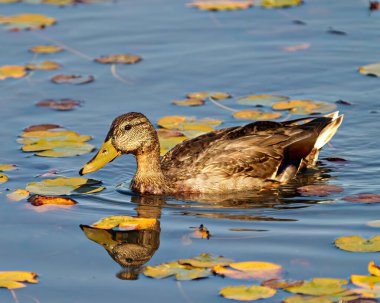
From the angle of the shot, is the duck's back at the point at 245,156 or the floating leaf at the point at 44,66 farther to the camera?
the floating leaf at the point at 44,66

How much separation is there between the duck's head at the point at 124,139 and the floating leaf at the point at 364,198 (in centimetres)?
238

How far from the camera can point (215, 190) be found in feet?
38.2

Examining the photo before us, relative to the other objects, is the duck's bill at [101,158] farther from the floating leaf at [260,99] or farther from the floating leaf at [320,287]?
the floating leaf at [320,287]

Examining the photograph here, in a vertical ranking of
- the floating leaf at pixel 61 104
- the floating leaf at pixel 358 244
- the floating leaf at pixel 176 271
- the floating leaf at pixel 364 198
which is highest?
the floating leaf at pixel 61 104

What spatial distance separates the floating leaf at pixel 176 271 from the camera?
8.79 m

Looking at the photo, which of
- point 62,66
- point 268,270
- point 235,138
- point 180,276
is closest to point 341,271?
point 268,270

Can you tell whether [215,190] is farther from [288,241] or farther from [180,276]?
[180,276]

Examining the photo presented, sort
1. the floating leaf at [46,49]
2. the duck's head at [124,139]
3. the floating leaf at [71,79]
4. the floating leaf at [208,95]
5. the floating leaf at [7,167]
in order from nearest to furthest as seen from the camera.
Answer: the duck's head at [124,139] → the floating leaf at [7,167] → the floating leaf at [208,95] → the floating leaf at [71,79] → the floating leaf at [46,49]

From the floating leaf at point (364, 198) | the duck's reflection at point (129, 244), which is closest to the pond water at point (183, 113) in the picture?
the duck's reflection at point (129, 244)

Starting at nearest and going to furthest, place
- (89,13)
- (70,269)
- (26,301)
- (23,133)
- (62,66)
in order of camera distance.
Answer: (26,301), (70,269), (23,133), (62,66), (89,13)

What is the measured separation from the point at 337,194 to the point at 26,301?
413 centimetres

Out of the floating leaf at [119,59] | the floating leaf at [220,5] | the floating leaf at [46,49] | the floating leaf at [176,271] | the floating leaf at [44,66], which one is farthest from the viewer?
the floating leaf at [220,5]

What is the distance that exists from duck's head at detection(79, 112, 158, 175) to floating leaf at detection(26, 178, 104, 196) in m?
0.30

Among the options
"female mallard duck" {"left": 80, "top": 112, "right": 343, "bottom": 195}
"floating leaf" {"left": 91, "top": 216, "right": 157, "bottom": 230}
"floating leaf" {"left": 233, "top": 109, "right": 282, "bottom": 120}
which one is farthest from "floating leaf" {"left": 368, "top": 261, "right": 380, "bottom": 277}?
"floating leaf" {"left": 233, "top": 109, "right": 282, "bottom": 120}
